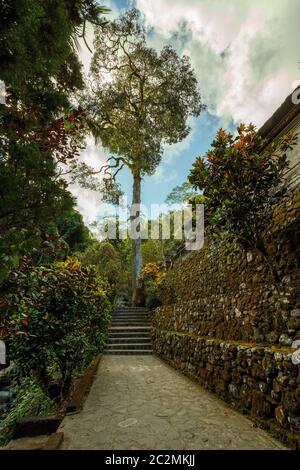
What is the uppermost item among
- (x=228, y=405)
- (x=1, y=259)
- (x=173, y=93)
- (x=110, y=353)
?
(x=173, y=93)

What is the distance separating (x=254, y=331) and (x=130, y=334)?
6832 millimetres

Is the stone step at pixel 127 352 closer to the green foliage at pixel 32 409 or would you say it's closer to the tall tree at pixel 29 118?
the green foliage at pixel 32 409

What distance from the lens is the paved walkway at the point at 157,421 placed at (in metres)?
2.67

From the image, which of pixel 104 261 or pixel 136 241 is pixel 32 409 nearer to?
pixel 104 261

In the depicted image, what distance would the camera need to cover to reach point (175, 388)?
489 centimetres

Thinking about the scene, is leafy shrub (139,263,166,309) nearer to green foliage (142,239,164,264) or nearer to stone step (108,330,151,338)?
stone step (108,330,151,338)

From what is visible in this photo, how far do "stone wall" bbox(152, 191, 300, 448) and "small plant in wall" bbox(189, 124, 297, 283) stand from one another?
0.25 meters

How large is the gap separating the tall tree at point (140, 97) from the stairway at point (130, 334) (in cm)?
299

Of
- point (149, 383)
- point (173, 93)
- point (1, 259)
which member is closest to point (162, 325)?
point (149, 383)

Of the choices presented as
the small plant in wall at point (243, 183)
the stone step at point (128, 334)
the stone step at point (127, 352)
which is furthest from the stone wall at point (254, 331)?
the stone step at point (128, 334)

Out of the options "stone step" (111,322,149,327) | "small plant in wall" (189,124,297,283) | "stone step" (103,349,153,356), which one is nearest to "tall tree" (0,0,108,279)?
"small plant in wall" (189,124,297,283)

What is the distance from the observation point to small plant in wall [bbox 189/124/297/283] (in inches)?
139

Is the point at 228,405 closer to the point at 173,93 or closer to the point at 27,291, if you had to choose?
the point at 27,291
